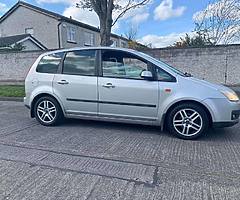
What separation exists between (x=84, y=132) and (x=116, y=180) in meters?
2.20

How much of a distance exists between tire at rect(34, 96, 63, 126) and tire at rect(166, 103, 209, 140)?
2.49m

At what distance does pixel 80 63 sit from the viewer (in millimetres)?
5320

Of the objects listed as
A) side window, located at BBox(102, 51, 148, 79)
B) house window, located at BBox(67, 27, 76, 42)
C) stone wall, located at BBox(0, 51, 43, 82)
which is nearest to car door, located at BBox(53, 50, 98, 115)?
side window, located at BBox(102, 51, 148, 79)

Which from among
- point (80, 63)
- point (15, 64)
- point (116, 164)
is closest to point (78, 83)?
point (80, 63)

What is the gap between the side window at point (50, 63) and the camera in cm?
550

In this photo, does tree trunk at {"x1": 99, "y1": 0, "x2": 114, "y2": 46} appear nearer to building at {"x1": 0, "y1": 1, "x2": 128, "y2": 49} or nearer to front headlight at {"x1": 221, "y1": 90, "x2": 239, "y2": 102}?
front headlight at {"x1": 221, "y1": 90, "x2": 239, "y2": 102}

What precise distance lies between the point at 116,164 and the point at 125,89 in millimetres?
1770

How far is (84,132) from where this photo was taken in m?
5.10

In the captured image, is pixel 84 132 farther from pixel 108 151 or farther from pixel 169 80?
pixel 169 80

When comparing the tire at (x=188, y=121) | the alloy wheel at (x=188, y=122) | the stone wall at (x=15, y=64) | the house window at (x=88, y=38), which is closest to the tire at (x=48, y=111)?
the tire at (x=188, y=121)

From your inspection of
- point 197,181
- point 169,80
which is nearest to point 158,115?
point 169,80

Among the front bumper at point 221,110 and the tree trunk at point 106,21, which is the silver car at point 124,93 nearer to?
the front bumper at point 221,110

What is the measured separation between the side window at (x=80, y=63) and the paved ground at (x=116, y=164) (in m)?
1.25

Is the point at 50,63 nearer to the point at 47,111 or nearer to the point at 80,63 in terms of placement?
the point at 80,63
